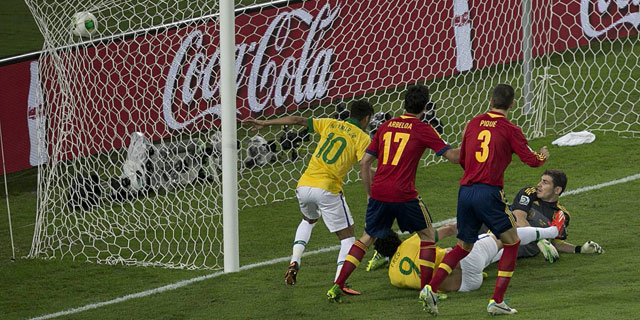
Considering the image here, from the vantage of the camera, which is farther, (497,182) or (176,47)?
(176,47)

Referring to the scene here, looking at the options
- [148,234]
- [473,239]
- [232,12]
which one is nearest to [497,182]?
[473,239]

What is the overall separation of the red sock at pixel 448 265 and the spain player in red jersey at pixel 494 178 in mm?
145

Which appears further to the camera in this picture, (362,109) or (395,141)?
(362,109)

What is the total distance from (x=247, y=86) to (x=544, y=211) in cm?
494

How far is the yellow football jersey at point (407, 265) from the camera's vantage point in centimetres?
785

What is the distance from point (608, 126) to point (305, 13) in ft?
13.7

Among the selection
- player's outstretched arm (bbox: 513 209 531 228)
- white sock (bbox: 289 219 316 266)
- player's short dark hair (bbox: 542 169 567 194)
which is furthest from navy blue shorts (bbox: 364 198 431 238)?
player's short dark hair (bbox: 542 169 567 194)

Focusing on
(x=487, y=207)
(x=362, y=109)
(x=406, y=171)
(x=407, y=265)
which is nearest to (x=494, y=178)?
(x=487, y=207)

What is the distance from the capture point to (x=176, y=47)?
1098 cm

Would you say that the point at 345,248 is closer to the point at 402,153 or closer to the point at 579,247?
the point at 402,153

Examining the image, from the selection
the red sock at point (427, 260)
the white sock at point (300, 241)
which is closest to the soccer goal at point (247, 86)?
the white sock at point (300, 241)

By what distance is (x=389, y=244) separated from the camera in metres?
8.06

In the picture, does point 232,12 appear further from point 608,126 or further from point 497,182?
point 608,126

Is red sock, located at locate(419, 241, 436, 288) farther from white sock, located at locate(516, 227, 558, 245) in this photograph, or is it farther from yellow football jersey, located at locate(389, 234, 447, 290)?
white sock, located at locate(516, 227, 558, 245)
